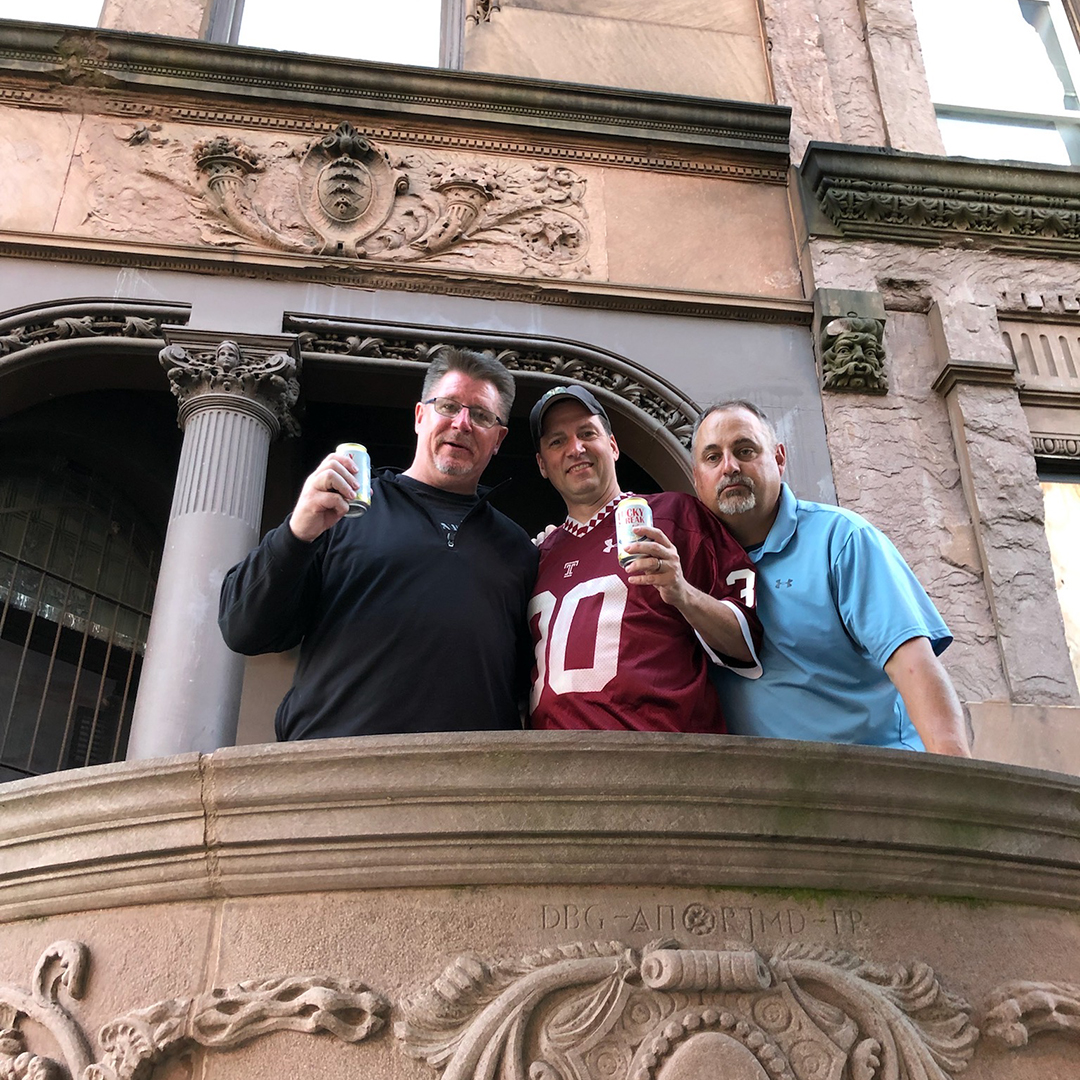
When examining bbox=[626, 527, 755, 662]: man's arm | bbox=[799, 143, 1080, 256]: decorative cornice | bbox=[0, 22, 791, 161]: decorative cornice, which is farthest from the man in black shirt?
bbox=[799, 143, 1080, 256]: decorative cornice

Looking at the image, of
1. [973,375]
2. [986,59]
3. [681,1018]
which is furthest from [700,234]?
[681,1018]

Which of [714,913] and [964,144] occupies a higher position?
[964,144]

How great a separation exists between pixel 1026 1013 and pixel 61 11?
279 inches

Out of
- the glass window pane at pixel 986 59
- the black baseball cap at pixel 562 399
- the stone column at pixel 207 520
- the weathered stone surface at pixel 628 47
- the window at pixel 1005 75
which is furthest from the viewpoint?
the glass window pane at pixel 986 59

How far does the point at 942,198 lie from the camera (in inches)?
250

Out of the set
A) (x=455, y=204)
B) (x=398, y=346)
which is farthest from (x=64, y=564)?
(x=455, y=204)

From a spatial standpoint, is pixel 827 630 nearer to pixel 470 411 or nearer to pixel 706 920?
pixel 706 920

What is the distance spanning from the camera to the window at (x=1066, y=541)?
18.1ft

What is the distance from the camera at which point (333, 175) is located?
6.04 meters

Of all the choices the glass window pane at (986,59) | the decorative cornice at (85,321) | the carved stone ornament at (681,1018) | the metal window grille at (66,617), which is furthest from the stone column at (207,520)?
the glass window pane at (986,59)

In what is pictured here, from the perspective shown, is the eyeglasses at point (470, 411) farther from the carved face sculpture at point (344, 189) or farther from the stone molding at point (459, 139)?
the stone molding at point (459, 139)

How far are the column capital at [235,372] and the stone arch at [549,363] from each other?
0.19 m

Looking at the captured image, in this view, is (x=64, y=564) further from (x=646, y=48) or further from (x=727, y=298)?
(x=646, y=48)

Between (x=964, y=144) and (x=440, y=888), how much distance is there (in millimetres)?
6581
